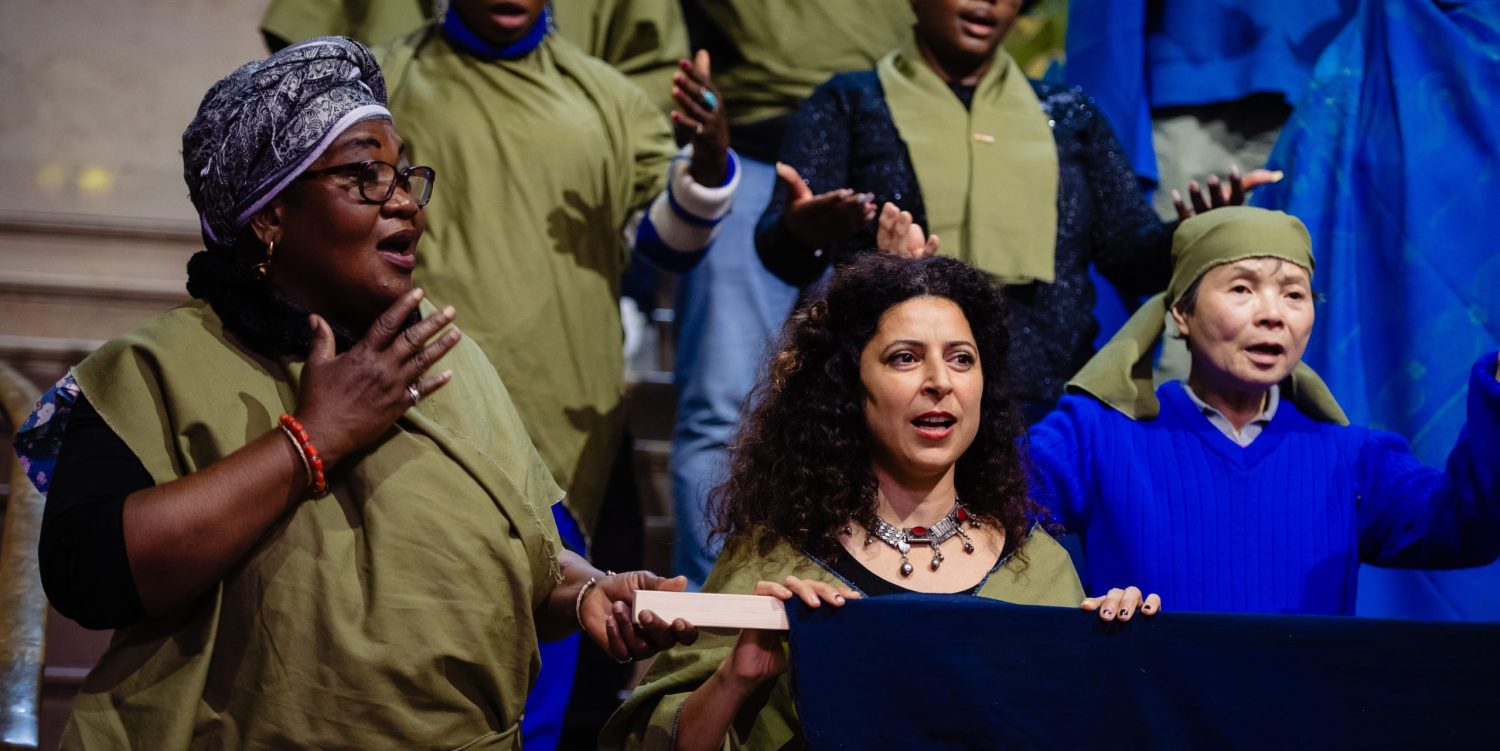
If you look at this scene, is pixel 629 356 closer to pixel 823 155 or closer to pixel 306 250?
pixel 823 155

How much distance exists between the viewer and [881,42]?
14.0 feet

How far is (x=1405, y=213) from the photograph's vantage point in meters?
4.04

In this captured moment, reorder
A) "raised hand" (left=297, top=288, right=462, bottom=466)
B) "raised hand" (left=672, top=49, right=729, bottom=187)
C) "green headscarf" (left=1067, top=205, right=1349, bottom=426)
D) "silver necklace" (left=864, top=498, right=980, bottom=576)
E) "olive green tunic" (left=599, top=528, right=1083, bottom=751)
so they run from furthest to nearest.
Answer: "raised hand" (left=672, top=49, right=729, bottom=187)
"green headscarf" (left=1067, top=205, right=1349, bottom=426)
"silver necklace" (left=864, top=498, right=980, bottom=576)
"olive green tunic" (left=599, top=528, right=1083, bottom=751)
"raised hand" (left=297, top=288, right=462, bottom=466)

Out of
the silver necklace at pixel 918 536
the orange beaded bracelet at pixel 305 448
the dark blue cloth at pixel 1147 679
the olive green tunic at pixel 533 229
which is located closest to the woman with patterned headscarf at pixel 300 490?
the orange beaded bracelet at pixel 305 448

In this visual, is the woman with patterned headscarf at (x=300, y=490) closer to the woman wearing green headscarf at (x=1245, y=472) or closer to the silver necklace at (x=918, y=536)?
the silver necklace at (x=918, y=536)

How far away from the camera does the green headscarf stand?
3.19 meters

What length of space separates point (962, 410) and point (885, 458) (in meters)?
0.15

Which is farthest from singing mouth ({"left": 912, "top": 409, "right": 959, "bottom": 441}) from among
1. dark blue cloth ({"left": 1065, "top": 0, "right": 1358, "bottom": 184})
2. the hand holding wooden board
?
dark blue cloth ({"left": 1065, "top": 0, "right": 1358, "bottom": 184})

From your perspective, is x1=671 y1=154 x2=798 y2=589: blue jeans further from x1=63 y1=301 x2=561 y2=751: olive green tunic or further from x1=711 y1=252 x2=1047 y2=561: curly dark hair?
x1=63 y1=301 x2=561 y2=751: olive green tunic

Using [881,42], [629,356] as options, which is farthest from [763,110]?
[629,356]

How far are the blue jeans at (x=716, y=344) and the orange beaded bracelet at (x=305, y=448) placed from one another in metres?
1.48

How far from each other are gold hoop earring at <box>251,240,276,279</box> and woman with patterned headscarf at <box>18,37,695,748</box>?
1cm

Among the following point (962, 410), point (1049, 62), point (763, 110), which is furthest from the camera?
point (1049, 62)

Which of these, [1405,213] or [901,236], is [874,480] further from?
[1405,213]
